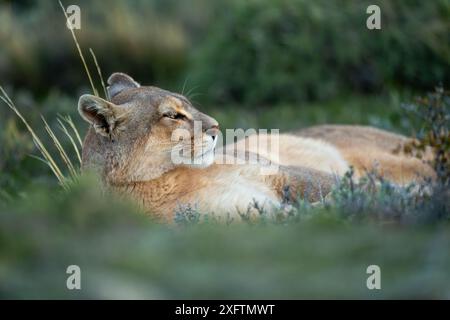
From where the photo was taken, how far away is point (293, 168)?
7.01m

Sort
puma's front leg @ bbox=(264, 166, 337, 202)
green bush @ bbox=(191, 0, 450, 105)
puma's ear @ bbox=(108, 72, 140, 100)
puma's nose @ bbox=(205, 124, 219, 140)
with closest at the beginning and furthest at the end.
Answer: puma's nose @ bbox=(205, 124, 219, 140) → puma's front leg @ bbox=(264, 166, 337, 202) → puma's ear @ bbox=(108, 72, 140, 100) → green bush @ bbox=(191, 0, 450, 105)

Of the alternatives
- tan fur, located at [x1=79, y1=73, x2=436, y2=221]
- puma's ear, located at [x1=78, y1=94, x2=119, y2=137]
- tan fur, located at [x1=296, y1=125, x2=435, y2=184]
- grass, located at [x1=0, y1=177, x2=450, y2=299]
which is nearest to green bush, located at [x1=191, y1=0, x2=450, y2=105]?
tan fur, located at [x1=296, y1=125, x2=435, y2=184]

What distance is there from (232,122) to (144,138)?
215 inches

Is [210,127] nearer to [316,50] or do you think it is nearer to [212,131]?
[212,131]

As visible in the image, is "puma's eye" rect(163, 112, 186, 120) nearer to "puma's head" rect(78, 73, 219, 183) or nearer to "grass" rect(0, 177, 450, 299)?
"puma's head" rect(78, 73, 219, 183)

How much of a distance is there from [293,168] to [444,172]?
141 cm

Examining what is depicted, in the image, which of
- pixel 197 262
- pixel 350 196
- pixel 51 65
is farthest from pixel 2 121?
pixel 197 262

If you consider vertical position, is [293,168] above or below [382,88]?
below

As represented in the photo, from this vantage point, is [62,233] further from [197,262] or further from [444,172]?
[444,172]

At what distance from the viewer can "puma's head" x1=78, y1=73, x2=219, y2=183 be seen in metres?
6.26

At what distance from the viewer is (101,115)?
20.7ft

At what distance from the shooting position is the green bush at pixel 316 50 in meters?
12.2

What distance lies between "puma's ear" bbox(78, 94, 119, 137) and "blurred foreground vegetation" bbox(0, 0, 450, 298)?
56 centimetres
